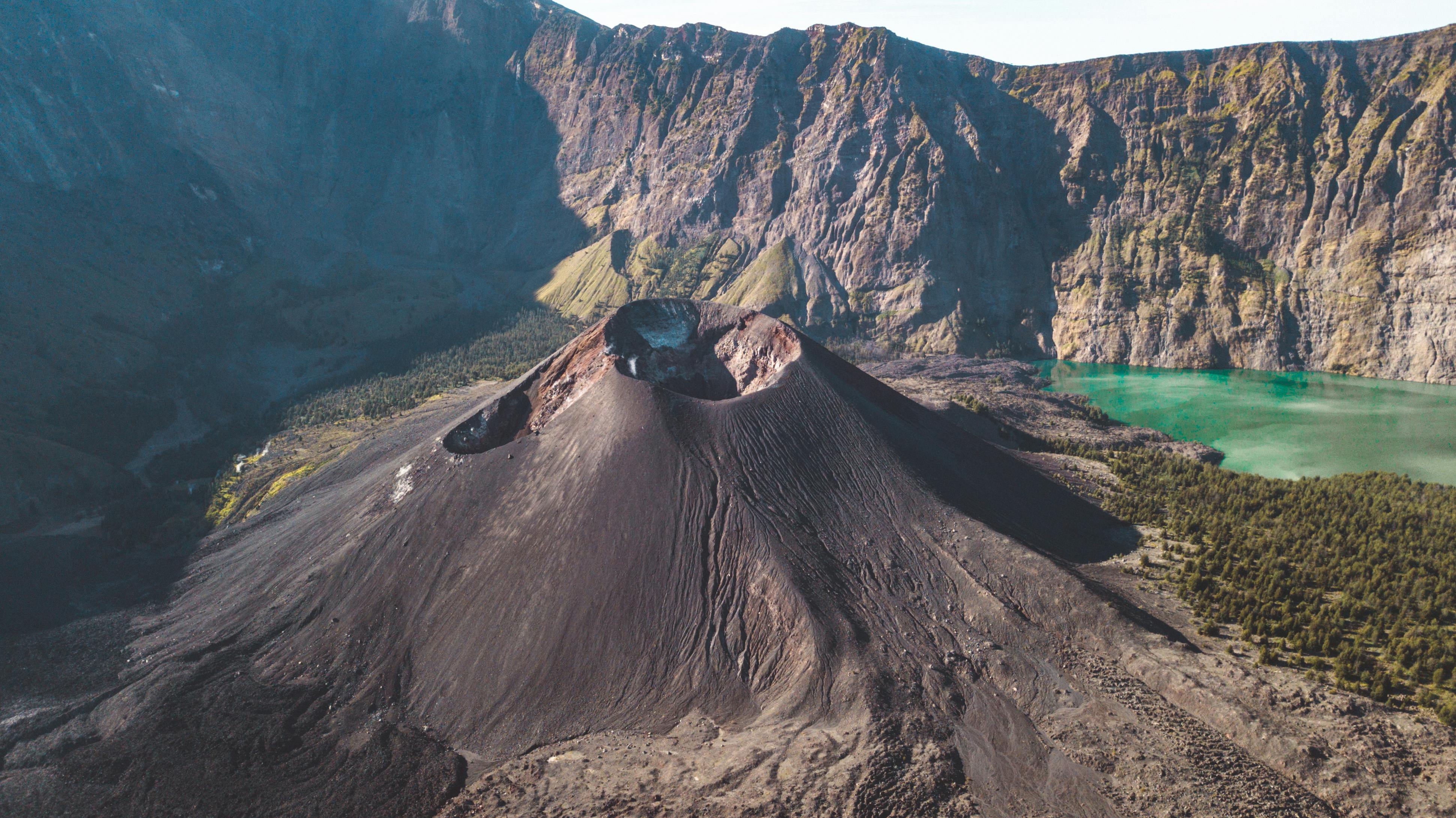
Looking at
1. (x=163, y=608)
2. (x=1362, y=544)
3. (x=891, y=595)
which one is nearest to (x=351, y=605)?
(x=163, y=608)

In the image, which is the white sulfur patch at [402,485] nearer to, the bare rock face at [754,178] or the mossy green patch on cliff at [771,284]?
the bare rock face at [754,178]

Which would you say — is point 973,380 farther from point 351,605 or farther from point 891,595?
point 351,605

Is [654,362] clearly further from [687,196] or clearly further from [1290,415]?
[687,196]

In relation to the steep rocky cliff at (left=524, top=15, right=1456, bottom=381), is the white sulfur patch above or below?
below

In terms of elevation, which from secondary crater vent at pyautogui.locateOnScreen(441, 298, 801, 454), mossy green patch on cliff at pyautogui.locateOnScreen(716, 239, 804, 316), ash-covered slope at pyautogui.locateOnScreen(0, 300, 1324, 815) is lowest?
ash-covered slope at pyautogui.locateOnScreen(0, 300, 1324, 815)

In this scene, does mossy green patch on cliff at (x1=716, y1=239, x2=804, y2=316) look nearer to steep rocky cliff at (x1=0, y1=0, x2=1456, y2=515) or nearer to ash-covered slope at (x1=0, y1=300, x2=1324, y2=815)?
steep rocky cliff at (x1=0, y1=0, x2=1456, y2=515)

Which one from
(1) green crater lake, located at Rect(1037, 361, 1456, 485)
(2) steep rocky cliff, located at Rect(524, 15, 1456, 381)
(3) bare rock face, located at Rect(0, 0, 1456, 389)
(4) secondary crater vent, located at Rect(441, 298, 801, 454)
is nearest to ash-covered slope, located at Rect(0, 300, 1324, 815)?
(4) secondary crater vent, located at Rect(441, 298, 801, 454)

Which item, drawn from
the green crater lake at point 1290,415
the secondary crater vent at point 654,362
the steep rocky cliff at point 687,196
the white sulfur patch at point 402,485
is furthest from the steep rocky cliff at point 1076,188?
the white sulfur patch at point 402,485
